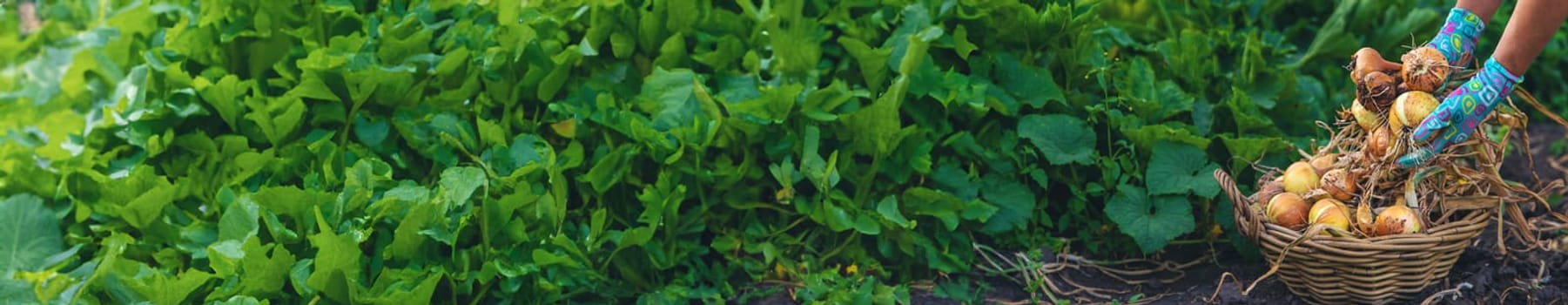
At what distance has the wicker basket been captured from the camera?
2523 millimetres

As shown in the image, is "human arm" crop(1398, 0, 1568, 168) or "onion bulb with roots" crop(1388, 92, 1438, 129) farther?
"onion bulb with roots" crop(1388, 92, 1438, 129)

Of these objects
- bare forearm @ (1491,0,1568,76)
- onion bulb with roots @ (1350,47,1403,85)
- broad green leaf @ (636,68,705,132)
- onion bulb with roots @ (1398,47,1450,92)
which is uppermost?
bare forearm @ (1491,0,1568,76)

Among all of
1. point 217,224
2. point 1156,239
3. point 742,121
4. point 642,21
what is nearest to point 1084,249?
point 1156,239

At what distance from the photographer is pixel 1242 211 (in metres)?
2.69

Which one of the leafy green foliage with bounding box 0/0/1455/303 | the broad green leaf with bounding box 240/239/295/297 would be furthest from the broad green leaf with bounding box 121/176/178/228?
the broad green leaf with bounding box 240/239/295/297

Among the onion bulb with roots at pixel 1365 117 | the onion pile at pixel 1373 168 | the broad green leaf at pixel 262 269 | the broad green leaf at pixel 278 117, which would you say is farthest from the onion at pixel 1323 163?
the broad green leaf at pixel 278 117

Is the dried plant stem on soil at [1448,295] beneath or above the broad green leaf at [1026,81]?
beneath

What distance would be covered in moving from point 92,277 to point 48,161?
110cm

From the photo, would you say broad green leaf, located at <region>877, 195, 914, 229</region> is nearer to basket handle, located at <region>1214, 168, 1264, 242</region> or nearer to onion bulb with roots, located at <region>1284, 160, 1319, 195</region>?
basket handle, located at <region>1214, 168, 1264, 242</region>

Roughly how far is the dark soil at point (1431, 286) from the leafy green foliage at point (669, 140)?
0.30 ft

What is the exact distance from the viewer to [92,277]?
7.90ft

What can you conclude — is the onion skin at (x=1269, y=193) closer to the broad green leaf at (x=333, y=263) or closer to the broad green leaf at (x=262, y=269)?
the broad green leaf at (x=333, y=263)

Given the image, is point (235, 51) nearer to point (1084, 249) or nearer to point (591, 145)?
point (591, 145)

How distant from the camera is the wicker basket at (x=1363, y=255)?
2.52 m
